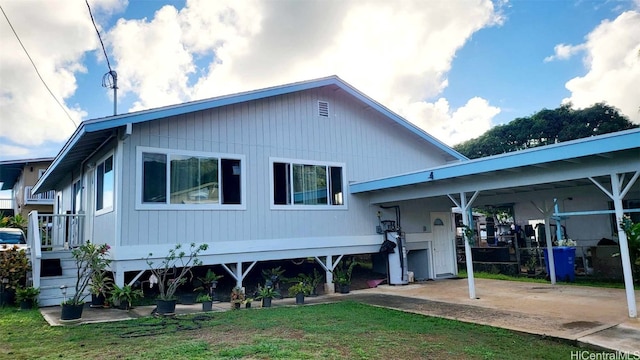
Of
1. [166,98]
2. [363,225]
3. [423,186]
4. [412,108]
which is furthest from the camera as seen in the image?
[412,108]

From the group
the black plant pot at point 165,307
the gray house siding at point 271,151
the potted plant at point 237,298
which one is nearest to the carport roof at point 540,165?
the gray house siding at point 271,151

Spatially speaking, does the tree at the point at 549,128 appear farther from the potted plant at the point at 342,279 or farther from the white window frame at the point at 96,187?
the white window frame at the point at 96,187

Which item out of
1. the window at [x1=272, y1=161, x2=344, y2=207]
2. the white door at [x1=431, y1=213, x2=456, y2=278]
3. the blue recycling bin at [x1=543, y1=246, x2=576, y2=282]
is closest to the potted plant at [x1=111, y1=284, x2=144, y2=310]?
the window at [x1=272, y1=161, x2=344, y2=207]

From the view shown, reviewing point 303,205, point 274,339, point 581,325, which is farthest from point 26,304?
point 581,325

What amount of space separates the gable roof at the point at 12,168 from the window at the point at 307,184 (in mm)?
21127

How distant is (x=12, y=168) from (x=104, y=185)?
69.6 feet

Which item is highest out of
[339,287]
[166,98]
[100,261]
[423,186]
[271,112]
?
[166,98]

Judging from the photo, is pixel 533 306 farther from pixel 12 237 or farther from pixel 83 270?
pixel 12 237

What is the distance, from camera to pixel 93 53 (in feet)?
38.3

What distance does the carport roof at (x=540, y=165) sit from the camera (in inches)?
233

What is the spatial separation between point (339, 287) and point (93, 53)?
9615 mm

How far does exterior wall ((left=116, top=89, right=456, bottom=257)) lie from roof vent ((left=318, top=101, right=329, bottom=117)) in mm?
140

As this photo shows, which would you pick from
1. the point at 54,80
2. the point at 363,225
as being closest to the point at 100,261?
the point at 363,225

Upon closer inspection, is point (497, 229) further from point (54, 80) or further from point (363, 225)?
point (54, 80)
